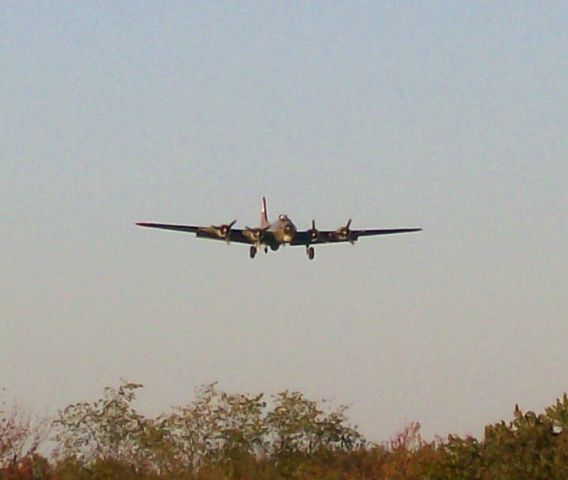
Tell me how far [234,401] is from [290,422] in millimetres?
2997

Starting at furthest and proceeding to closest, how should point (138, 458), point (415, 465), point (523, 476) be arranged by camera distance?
point (138, 458), point (415, 465), point (523, 476)

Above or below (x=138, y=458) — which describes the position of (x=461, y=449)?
below

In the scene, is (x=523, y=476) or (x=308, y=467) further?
(x=308, y=467)

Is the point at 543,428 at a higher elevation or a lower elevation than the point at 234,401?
lower

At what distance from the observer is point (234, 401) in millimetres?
87500

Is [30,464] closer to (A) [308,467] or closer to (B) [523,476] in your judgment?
(A) [308,467]

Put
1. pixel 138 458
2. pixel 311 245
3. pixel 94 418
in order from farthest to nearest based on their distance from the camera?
pixel 94 418 < pixel 138 458 < pixel 311 245

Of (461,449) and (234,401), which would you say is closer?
(461,449)

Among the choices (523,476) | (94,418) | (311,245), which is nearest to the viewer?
(523,476)

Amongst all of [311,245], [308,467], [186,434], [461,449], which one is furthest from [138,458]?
[461,449]

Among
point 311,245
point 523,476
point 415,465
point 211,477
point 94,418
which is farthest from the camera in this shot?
point 94,418

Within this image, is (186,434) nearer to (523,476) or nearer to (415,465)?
(415,465)

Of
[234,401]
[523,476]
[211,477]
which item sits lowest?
[523,476]

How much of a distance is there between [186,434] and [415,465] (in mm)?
22276
